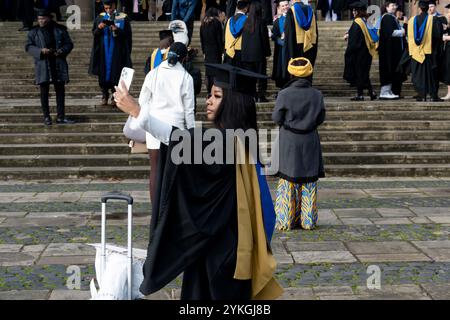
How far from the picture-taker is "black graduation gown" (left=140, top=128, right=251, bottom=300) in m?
4.94

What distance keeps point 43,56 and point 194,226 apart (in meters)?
9.83

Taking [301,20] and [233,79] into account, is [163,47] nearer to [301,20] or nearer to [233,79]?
[301,20]

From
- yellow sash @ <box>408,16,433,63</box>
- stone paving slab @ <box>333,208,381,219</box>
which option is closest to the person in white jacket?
stone paving slab @ <box>333,208,381,219</box>

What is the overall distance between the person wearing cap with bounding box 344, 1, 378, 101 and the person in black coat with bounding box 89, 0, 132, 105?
13.2 ft

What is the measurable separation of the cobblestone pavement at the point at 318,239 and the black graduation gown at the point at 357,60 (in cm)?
409

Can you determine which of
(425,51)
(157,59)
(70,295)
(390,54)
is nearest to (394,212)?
(157,59)

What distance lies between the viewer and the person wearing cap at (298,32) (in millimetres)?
15945

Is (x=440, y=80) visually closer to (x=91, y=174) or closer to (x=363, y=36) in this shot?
(x=363, y=36)

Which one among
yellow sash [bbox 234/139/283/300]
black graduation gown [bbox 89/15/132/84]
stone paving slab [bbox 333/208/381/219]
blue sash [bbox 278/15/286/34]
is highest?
blue sash [bbox 278/15/286/34]

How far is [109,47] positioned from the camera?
611 inches

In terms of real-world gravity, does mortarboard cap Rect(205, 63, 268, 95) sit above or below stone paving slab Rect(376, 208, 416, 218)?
above

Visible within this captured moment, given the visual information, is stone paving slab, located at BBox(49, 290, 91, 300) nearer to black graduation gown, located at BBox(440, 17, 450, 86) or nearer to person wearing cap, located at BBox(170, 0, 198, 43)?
black graduation gown, located at BBox(440, 17, 450, 86)

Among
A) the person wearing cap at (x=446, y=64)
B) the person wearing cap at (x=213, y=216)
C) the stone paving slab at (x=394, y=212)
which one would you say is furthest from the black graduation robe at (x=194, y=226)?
the person wearing cap at (x=446, y=64)

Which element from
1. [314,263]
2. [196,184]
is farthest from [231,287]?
[314,263]
